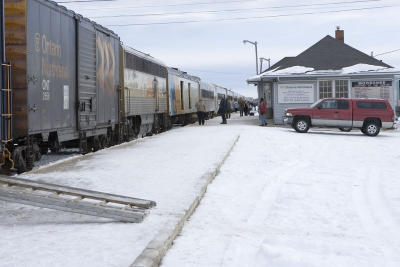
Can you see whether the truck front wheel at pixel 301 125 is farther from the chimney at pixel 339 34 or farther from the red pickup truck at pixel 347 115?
the chimney at pixel 339 34

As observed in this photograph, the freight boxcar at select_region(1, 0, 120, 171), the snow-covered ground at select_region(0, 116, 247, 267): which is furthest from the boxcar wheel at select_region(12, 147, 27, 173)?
the snow-covered ground at select_region(0, 116, 247, 267)

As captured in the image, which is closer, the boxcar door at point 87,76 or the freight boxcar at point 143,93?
the boxcar door at point 87,76

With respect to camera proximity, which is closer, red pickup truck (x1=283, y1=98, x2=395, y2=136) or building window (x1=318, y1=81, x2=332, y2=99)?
red pickup truck (x1=283, y1=98, x2=395, y2=136)

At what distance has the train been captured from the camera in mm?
9039

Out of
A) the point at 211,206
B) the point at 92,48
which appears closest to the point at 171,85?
the point at 92,48

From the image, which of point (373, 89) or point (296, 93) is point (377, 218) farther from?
point (373, 89)

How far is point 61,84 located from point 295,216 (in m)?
6.39

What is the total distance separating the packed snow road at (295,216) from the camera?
5.14 metres

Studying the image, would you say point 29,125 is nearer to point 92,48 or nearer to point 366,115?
point 92,48

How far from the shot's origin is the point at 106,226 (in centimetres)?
598

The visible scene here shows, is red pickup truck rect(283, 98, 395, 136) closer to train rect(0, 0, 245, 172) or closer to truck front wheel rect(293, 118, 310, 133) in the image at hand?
truck front wheel rect(293, 118, 310, 133)

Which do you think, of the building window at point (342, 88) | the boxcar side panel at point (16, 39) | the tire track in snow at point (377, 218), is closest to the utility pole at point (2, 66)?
the boxcar side panel at point (16, 39)

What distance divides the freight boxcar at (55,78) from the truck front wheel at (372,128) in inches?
516

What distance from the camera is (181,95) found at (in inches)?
1194
